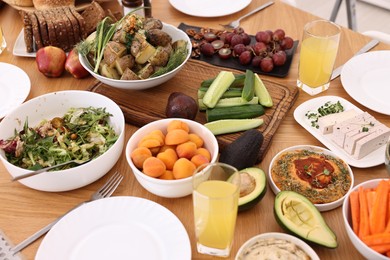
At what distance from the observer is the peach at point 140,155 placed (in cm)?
119

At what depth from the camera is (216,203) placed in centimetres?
94

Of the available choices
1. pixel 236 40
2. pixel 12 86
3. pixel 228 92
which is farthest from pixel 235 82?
pixel 12 86

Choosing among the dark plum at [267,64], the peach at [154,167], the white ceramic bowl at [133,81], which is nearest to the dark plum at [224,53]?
the dark plum at [267,64]

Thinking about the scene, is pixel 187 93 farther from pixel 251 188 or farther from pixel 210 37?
pixel 251 188

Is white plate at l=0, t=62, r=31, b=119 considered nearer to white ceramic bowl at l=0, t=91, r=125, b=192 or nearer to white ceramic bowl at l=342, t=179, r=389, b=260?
white ceramic bowl at l=0, t=91, r=125, b=192

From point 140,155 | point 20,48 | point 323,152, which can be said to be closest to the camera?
point 140,155

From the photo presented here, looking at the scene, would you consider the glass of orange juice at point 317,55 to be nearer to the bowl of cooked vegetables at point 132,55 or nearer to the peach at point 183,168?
the bowl of cooked vegetables at point 132,55

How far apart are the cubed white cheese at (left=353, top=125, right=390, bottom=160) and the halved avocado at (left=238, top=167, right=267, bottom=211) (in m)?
0.32

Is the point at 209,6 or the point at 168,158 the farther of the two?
the point at 209,6

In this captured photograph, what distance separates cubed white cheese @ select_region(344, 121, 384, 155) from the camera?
1.29 meters

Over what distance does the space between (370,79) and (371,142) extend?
42 cm

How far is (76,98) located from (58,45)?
463 millimetres

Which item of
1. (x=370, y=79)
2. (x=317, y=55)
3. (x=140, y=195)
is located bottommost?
(x=140, y=195)

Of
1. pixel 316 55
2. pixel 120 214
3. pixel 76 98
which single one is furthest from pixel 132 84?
pixel 316 55
